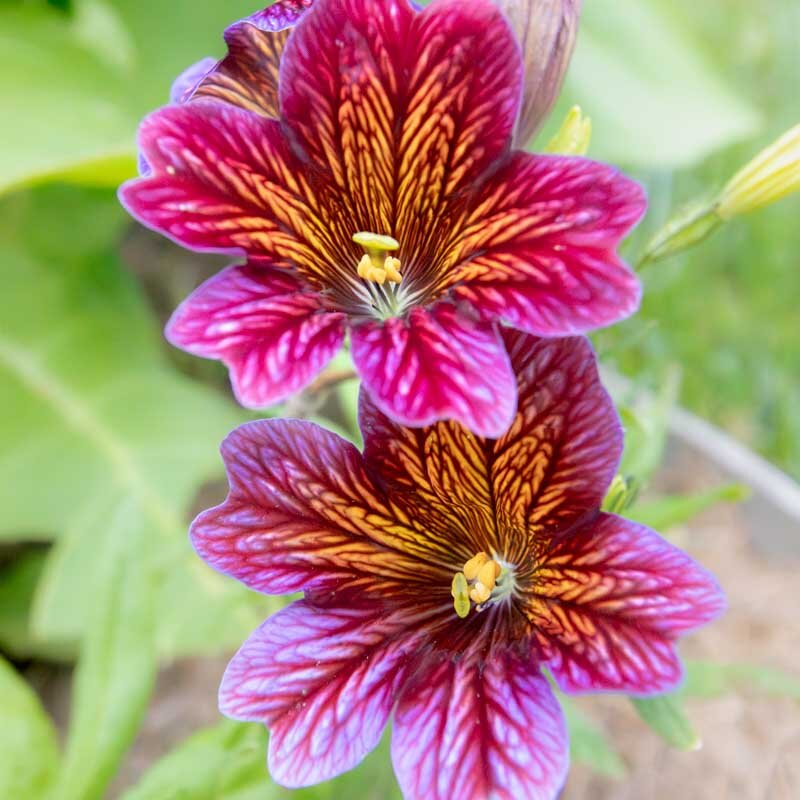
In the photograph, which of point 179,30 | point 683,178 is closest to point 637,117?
point 683,178

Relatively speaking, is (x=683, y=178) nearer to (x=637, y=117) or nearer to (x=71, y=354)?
(x=637, y=117)

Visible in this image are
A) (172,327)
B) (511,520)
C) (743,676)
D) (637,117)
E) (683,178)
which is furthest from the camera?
(683,178)

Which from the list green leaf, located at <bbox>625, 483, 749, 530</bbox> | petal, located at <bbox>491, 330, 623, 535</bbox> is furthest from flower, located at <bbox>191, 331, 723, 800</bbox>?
green leaf, located at <bbox>625, 483, 749, 530</bbox>

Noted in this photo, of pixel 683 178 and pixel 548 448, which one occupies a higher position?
pixel 683 178

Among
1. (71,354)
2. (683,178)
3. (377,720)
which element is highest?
(683,178)

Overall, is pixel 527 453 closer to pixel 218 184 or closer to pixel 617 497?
pixel 617 497

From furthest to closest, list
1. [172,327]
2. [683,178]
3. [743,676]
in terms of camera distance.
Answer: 1. [683,178]
2. [743,676]
3. [172,327]
